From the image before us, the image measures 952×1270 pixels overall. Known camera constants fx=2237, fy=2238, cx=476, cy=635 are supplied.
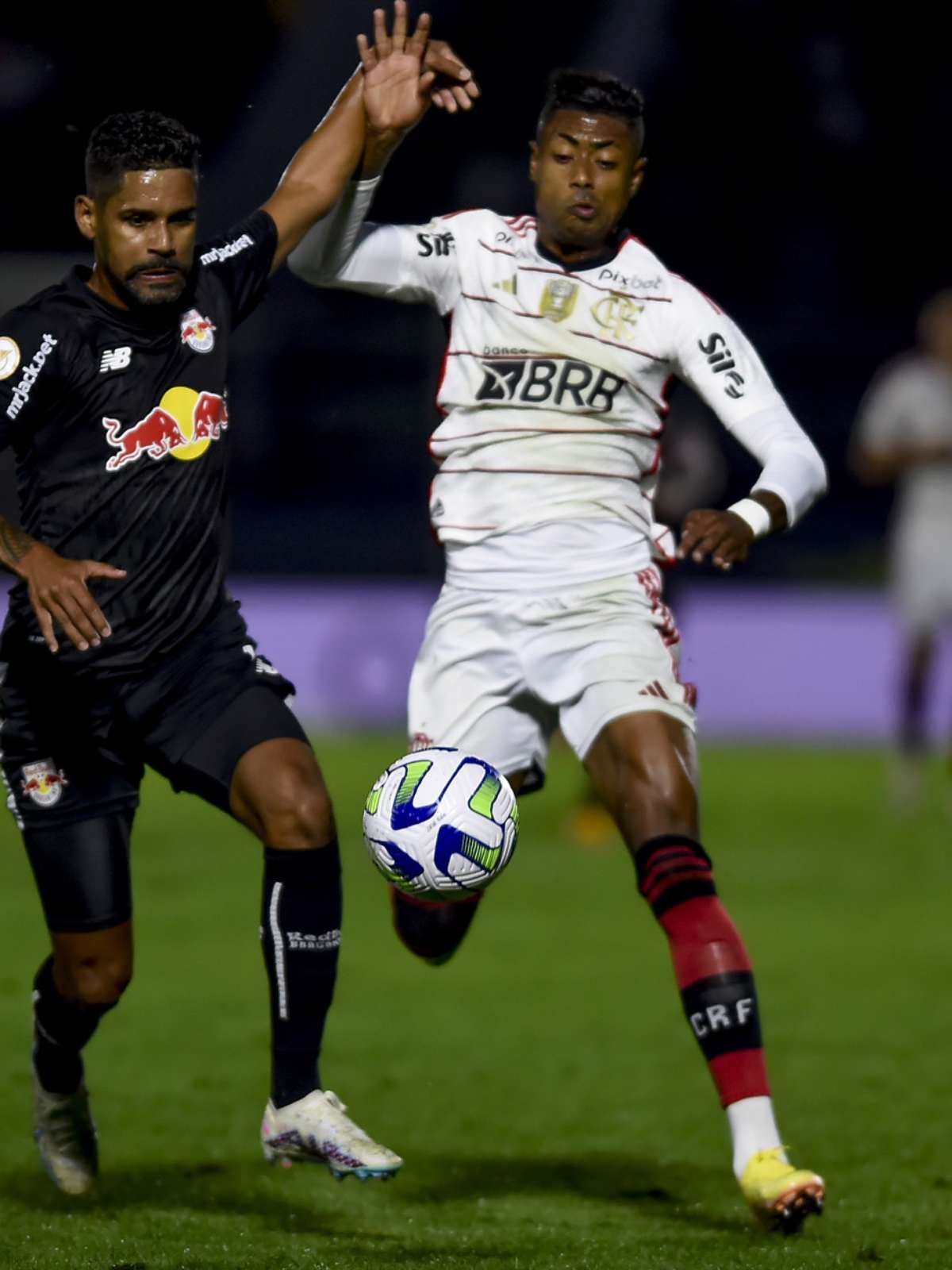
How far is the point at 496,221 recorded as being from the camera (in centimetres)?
567

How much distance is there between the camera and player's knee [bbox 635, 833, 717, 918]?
196 inches

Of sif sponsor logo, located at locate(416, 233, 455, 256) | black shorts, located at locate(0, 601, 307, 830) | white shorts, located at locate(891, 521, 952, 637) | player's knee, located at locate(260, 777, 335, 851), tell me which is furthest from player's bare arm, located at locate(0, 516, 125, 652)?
white shorts, located at locate(891, 521, 952, 637)

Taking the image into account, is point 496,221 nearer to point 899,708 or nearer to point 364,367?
point 899,708

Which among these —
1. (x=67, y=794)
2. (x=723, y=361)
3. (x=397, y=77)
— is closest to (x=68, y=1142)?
(x=67, y=794)

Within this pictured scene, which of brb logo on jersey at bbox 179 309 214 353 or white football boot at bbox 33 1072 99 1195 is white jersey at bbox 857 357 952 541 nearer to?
brb logo on jersey at bbox 179 309 214 353

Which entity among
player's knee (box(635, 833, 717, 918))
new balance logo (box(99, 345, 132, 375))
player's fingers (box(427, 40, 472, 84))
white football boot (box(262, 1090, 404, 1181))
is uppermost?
player's fingers (box(427, 40, 472, 84))

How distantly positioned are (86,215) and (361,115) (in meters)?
0.85

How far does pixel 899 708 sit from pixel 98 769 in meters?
8.80

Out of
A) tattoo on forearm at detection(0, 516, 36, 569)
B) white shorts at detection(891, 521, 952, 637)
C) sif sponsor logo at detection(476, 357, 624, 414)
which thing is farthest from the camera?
white shorts at detection(891, 521, 952, 637)

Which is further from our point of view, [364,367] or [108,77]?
[364,367]

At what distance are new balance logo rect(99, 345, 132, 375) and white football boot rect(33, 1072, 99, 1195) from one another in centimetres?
177

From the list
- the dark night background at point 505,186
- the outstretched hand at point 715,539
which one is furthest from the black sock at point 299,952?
the dark night background at point 505,186

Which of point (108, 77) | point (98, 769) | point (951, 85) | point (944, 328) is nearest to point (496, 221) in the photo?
point (98, 769)

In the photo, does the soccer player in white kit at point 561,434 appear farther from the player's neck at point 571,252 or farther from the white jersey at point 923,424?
the white jersey at point 923,424
